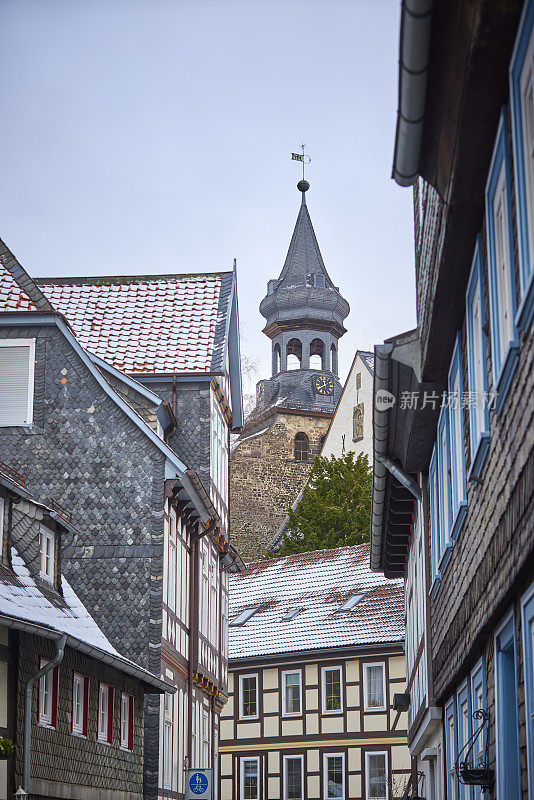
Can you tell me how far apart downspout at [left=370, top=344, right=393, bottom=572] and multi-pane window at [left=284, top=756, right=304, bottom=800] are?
14.7 meters

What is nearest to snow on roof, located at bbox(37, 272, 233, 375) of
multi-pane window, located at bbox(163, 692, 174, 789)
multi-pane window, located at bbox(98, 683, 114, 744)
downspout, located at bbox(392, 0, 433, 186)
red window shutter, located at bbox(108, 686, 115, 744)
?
multi-pane window, located at bbox(163, 692, 174, 789)

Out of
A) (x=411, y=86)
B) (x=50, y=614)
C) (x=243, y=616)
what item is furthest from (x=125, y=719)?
(x=243, y=616)

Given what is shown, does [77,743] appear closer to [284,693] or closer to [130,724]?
[130,724]

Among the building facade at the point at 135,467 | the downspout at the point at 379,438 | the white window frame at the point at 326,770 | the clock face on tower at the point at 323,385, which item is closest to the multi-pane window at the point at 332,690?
the white window frame at the point at 326,770

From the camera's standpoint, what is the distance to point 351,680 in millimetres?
34969

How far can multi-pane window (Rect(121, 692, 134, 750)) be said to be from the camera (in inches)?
794

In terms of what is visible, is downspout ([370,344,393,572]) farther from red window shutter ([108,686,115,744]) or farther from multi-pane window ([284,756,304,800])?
multi-pane window ([284,756,304,800])

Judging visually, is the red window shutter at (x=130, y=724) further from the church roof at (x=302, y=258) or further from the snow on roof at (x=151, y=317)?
the church roof at (x=302, y=258)

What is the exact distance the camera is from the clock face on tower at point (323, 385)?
76256 mm

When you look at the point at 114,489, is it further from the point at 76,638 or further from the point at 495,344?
the point at 495,344

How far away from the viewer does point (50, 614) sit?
56.7 feet

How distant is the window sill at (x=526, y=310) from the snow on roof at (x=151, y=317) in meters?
18.4

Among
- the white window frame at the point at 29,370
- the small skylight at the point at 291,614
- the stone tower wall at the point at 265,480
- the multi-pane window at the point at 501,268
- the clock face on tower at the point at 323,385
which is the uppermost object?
the clock face on tower at the point at 323,385

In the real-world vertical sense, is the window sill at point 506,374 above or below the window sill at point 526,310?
below
